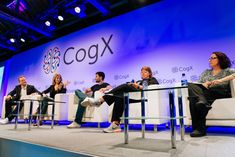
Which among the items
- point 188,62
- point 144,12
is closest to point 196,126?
point 188,62

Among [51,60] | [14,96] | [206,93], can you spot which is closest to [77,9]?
[51,60]

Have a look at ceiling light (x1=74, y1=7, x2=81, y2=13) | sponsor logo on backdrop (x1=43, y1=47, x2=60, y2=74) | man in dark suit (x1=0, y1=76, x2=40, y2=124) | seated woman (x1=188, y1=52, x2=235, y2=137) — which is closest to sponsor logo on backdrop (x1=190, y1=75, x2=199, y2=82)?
seated woman (x1=188, y1=52, x2=235, y2=137)

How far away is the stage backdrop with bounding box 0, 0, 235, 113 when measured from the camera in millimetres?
3225

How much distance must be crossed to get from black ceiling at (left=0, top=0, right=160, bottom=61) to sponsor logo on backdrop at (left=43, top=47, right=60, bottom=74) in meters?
0.47

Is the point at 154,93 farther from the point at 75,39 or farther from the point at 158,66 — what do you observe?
the point at 75,39

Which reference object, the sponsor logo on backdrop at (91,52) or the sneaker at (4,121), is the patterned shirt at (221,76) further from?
the sneaker at (4,121)

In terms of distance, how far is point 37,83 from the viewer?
604 centimetres

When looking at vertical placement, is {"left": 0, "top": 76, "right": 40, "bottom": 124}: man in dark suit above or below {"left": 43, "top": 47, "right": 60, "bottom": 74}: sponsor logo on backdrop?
below

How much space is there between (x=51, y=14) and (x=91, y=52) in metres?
1.59

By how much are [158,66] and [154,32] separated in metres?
0.74

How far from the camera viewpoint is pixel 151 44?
3.89 m

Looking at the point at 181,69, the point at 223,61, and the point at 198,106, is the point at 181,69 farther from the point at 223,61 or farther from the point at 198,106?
the point at 198,106

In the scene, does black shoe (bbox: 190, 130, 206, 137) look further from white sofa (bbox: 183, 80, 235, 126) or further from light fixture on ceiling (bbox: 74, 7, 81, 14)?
light fixture on ceiling (bbox: 74, 7, 81, 14)

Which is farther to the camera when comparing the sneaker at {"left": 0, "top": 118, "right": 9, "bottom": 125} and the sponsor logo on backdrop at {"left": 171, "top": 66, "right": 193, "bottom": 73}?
the sneaker at {"left": 0, "top": 118, "right": 9, "bottom": 125}
